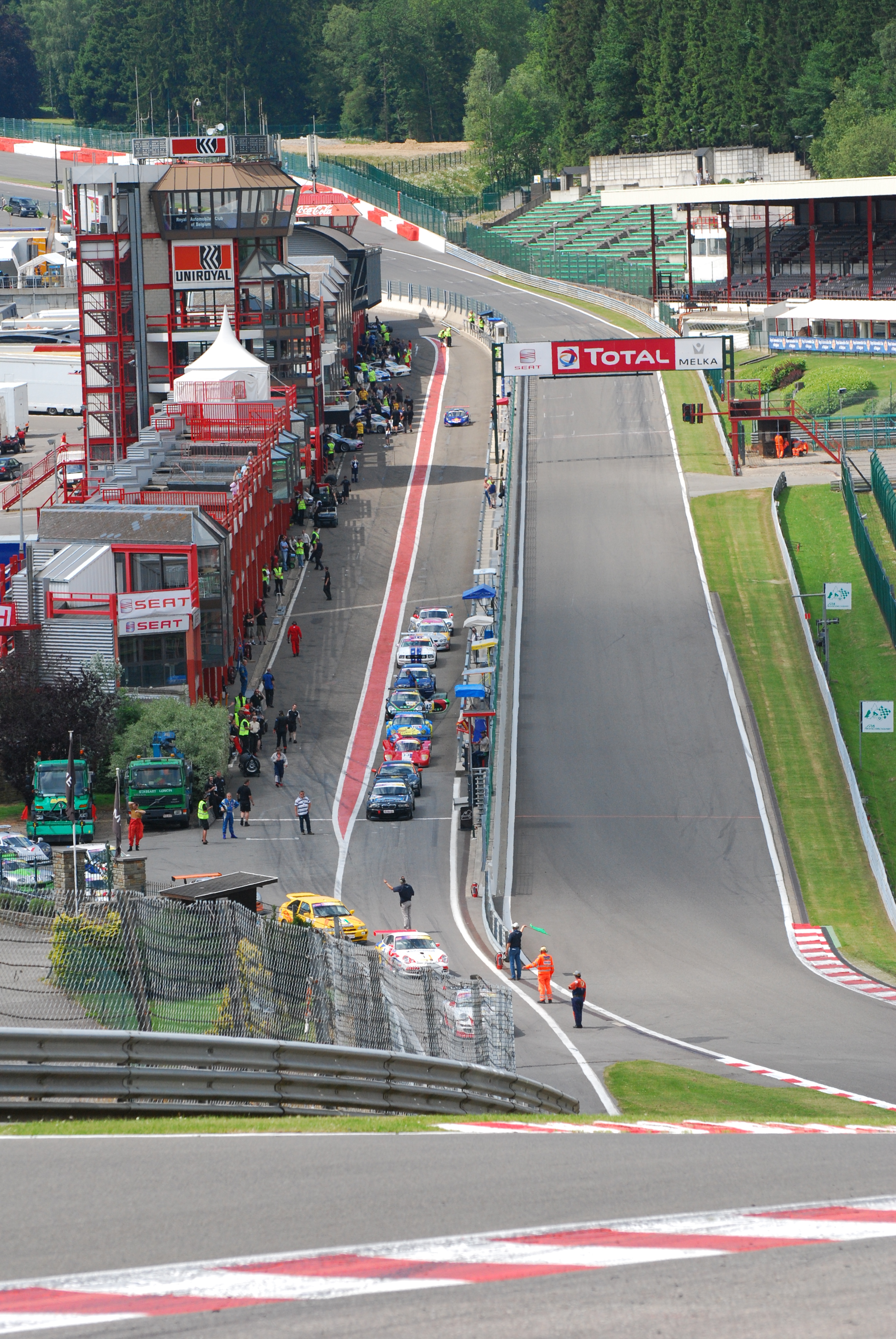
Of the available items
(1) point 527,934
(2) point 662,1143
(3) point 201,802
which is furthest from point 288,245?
(2) point 662,1143

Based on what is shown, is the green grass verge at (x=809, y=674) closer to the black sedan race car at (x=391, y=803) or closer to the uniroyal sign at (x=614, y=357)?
the uniroyal sign at (x=614, y=357)

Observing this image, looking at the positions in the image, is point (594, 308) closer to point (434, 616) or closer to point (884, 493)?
point (884, 493)

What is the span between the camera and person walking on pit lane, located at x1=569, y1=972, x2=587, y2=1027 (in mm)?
29281

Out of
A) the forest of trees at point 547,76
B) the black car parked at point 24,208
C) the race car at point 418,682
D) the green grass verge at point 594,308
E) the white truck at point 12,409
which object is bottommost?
the race car at point 418,682

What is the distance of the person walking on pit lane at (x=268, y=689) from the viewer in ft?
175

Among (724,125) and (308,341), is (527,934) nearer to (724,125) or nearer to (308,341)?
(308,341)

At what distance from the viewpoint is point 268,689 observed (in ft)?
175

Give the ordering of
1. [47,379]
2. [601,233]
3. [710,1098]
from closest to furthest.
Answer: [710,1098], [47,379], [601,233]

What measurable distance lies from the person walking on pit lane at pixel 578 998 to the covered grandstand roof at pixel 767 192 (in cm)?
7912

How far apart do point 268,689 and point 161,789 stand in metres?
9.00

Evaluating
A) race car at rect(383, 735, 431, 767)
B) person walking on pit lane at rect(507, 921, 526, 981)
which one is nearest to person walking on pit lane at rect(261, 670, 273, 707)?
race car at rect(383, 735, 431, 767)

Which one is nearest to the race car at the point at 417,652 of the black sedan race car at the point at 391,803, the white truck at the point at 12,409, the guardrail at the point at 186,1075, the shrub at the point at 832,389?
the black sedan race car at the point at 391,803

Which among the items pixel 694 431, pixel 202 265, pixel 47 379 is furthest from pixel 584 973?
pixel 47 379

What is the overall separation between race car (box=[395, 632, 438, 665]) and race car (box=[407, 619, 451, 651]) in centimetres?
70
